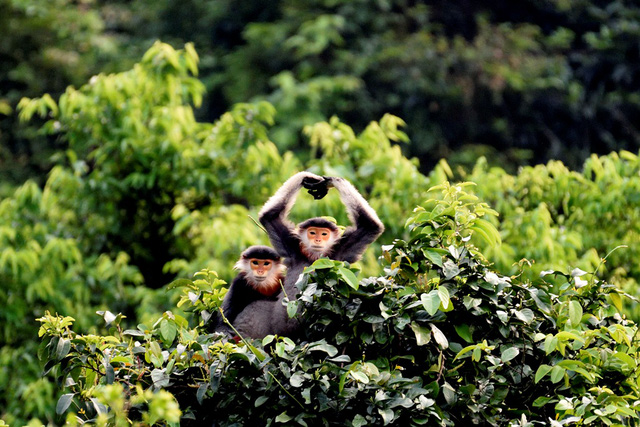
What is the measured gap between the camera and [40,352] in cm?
301

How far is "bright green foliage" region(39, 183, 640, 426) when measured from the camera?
2936 millimetres

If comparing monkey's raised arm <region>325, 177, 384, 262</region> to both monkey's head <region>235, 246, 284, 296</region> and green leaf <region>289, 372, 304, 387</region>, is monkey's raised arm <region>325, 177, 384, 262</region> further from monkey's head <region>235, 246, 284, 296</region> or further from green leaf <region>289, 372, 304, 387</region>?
green leaf <region>289, 372, 304, 387</region>

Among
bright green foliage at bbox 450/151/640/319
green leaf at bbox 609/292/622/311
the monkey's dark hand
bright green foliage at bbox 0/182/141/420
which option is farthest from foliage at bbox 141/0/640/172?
green leaf at bbox 609/292/622/311

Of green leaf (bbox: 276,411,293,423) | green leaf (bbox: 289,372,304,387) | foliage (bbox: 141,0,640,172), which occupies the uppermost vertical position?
green leaf (bbox: 289,372,304,387)

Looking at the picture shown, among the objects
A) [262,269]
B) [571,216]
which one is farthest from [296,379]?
[571,216]

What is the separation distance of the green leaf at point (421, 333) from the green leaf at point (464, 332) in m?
0.16

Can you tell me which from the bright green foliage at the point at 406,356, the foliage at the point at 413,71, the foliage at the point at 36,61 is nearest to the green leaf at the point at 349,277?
the bright green foliage at the point at 406,356

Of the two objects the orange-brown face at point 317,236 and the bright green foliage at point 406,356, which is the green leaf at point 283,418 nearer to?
the bright green foliage at point 406,356

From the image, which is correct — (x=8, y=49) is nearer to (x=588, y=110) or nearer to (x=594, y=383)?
(x=588, y=110)

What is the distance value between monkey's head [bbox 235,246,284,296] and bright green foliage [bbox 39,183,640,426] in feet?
4.05

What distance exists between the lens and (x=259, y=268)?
4.51m

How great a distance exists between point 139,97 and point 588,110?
9.07m

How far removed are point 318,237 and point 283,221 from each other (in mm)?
280

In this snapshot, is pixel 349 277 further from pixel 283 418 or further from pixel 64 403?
pixel 64 403
